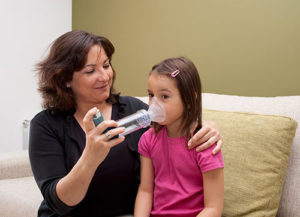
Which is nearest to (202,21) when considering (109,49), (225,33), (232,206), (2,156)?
(225,33)

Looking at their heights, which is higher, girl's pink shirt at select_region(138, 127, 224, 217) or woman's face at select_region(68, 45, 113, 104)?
woman's face at select_region(68, 45, 113, 104)

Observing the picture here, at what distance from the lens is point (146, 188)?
3.93ft

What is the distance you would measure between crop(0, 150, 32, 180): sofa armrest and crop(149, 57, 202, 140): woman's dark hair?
4.05ft

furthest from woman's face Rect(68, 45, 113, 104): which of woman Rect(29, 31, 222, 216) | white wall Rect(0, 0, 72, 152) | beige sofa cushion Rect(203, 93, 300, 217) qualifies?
white wall Rect(0, 0, 72, 152)

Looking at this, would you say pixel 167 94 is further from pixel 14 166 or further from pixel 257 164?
pixel 14 166

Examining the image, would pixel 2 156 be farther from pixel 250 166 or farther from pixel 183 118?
pixel 250 166

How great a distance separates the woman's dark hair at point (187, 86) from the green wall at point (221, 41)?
0.81 metres

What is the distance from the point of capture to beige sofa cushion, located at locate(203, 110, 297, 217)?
1200 mm

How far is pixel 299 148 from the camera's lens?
1268 millimetres

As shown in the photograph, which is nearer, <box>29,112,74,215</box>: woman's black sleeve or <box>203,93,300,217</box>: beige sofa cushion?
<box>29,112,74,215</box>: woman's black sleeve

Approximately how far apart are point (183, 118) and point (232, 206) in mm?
443

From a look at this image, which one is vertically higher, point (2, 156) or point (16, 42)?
point (16, 42)

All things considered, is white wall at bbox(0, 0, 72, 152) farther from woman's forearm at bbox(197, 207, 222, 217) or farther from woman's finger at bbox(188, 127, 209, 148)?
woman's forearm at bbox(197, 207, 222, 217)

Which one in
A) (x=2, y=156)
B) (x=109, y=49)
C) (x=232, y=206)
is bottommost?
(x=2, y=156)
